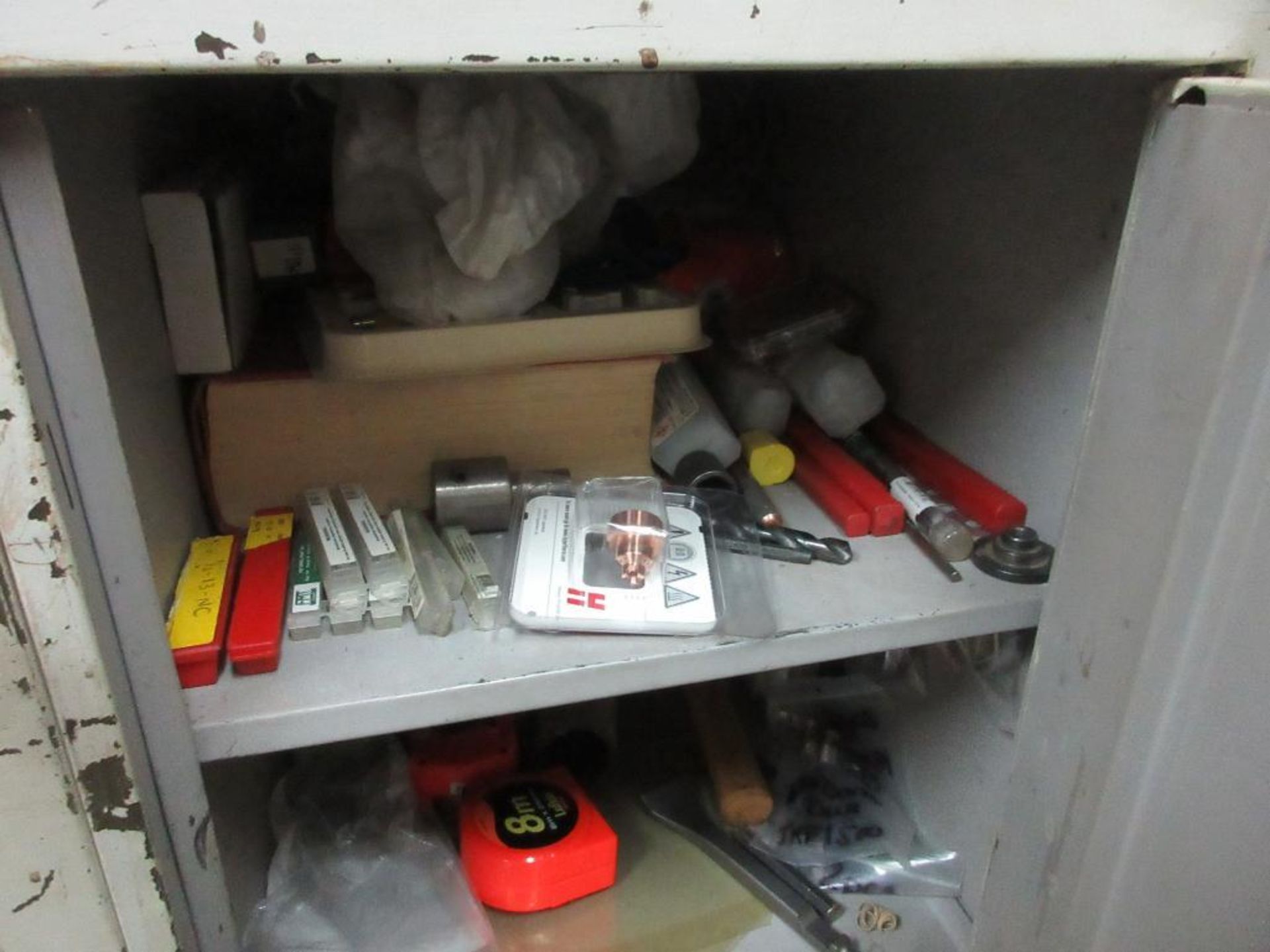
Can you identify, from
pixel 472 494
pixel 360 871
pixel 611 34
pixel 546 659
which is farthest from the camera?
pixel 360 871

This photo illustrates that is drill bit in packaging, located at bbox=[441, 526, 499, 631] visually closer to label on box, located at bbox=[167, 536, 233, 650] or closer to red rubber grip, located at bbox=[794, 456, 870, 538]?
label on box, located at bbox=[167, 536, 233, 650]

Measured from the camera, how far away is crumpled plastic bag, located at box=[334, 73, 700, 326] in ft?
1.57

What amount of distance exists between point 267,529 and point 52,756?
184mm

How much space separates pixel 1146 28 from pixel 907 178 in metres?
0.28

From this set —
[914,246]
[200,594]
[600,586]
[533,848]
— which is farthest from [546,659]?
[914,246]

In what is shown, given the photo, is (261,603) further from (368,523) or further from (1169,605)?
(1169,605)

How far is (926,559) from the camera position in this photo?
527mm

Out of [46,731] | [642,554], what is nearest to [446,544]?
[642,554]

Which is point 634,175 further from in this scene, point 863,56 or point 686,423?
point 863,56

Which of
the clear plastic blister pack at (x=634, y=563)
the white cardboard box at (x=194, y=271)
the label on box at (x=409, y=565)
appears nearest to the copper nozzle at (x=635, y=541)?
the clear plastic blister pack at (x=634, y=563)

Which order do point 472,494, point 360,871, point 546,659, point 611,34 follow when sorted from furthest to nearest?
point 360,871 → point 472,494 → point 546,659 → point 611,34

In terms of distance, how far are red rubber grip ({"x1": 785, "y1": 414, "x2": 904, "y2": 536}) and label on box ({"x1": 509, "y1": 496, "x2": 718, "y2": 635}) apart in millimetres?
111

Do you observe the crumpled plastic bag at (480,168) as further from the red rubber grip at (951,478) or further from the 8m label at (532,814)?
the 8m label at (532,814)

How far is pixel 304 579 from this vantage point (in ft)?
1.57
